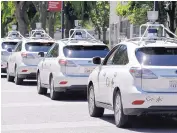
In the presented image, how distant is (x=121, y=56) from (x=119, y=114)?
121 centimetres

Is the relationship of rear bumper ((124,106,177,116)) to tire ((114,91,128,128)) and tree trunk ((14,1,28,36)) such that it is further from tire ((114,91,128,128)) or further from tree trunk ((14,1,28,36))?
tree trunk ((14,1,28,36))

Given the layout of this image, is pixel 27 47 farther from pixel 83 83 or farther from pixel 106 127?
pixel 106 127

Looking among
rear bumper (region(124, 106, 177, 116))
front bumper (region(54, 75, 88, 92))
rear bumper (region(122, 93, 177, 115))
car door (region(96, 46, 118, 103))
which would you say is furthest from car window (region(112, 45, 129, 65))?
front bumper (region(54, 75, 88, 92))

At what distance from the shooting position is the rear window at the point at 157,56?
39.6 ft

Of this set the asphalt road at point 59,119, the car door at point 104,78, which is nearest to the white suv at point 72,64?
the asphalt road at point 59,119

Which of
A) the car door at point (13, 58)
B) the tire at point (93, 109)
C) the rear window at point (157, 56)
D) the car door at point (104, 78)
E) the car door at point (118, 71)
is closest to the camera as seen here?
the rear window at point (157, 56)

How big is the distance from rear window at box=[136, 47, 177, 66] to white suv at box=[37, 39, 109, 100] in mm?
5247

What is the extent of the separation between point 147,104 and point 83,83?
593 centimetres

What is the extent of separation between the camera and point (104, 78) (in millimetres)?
13359

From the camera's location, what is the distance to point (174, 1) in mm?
31078

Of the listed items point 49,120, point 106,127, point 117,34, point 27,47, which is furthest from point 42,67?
point 117,34

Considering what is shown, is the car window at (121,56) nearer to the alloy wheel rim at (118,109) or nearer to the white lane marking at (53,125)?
the alloy wheel rim at (118,109)

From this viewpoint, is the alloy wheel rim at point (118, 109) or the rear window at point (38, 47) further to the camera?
the rear window at point (38, 47)

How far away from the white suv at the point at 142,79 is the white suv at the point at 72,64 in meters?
4.35
